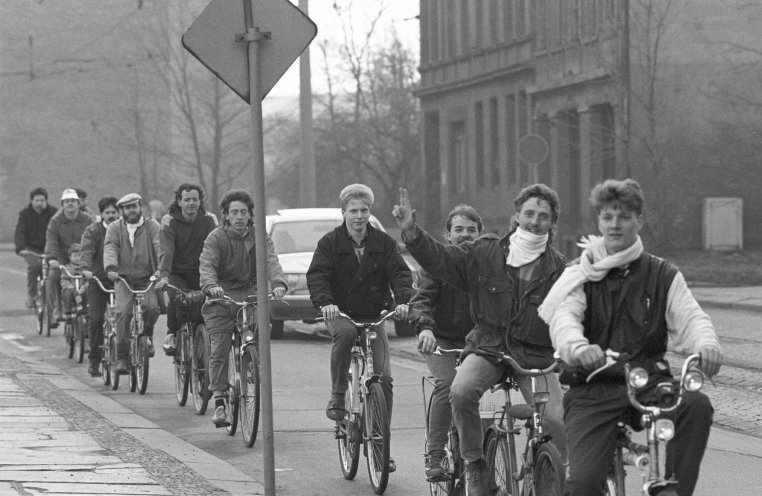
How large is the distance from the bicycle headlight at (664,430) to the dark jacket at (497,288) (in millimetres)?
1787

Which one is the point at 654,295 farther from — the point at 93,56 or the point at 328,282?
the point at 93,56

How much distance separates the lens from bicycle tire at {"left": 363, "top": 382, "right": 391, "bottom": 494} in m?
8.59

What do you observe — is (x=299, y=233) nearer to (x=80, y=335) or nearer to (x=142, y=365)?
(x=80, y=335)

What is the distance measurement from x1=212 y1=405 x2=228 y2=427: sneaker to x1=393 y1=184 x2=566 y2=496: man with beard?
429 centimetres

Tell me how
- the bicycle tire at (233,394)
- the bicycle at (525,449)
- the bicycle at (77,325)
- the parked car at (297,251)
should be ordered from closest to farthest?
the bicycle at (525,449) → the bicycle tire at (233,394) → the bicycle at (77,325) → the parked car at (297,251)

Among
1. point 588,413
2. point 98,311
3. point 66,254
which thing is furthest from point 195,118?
point 588,413

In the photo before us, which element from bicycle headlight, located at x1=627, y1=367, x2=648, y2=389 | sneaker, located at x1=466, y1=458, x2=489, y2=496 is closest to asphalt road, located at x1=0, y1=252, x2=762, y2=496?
sneaker, located at x1=466, y1=458, x2=489, y2=496

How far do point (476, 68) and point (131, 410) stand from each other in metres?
38.7

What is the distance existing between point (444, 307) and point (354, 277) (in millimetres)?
1292

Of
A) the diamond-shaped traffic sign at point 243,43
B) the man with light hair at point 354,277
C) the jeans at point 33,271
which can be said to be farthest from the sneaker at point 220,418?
the jeans at point 33,271

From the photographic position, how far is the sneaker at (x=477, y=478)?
7089mm

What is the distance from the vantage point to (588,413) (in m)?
5.59

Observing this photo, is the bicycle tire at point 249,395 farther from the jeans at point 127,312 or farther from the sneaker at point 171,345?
the jeans at point 127,312

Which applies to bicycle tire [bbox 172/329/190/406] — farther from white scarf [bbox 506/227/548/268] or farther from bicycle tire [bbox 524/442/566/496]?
bicycle tire [bbox 524/442/566/496]
